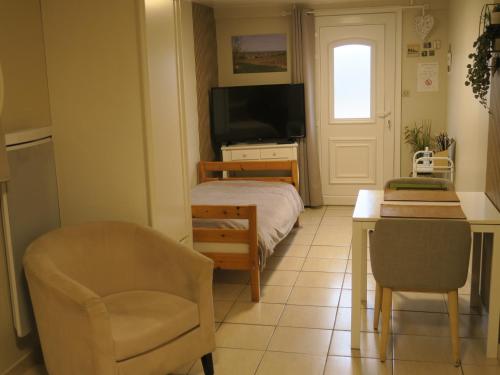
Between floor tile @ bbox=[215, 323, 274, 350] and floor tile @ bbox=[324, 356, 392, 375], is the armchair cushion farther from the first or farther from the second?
floor tile @ bbox=[324, 356, 392, 375]

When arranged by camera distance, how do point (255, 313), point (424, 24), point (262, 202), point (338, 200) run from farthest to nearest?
point (338, 200) < point (424, 24) < point (262, 202) < point (255, 313)

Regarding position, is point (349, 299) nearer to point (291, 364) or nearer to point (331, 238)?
point (291, 364)

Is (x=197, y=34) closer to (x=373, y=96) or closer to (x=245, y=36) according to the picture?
(x=245, y=36)

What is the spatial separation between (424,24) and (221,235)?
3.75 metres

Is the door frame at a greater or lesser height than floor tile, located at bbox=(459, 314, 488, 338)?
greater

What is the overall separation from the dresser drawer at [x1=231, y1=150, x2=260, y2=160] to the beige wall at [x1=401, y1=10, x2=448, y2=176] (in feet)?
5.62

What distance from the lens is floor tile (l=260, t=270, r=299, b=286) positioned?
4.41m

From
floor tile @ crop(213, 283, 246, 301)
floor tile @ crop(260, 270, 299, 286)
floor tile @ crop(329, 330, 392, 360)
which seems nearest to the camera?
floor tile @ crop(329, 330, 392, 360)

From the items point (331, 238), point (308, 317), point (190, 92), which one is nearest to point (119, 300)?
point (308, 317)

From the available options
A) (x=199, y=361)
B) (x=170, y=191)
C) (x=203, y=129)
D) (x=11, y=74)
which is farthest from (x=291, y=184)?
(x=11, y=74)

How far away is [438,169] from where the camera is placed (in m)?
5.70

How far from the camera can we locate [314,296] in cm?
410

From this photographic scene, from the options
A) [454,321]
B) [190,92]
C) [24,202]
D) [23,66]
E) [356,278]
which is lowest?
[454,321]

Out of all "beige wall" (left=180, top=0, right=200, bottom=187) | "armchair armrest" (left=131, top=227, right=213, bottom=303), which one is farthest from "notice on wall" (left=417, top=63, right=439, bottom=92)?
"armchair armrest" (left=131, top=227, right=213, bottom=303)
